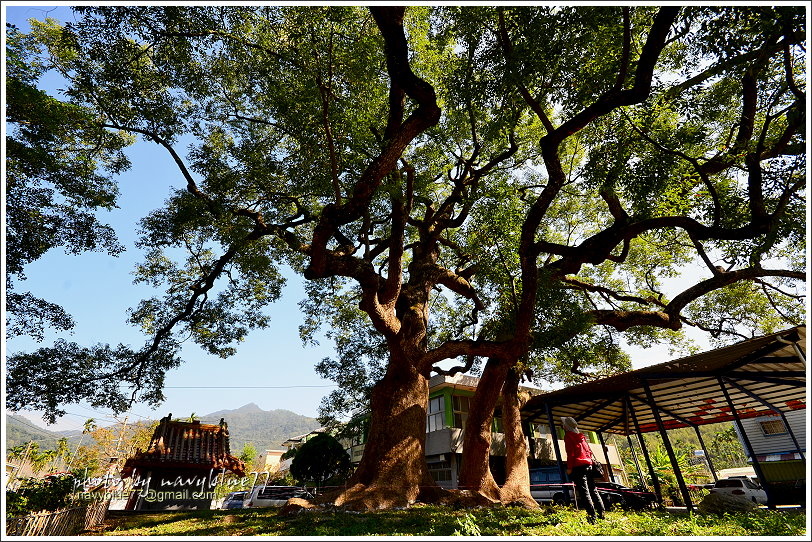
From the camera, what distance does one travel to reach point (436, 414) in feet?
62.5

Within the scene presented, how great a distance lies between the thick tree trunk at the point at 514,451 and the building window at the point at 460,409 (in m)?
5.58

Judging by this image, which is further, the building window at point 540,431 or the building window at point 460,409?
the building window at point 540,431

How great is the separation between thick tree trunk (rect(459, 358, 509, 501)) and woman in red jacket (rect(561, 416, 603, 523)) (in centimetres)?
407

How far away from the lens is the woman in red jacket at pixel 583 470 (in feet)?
21.7

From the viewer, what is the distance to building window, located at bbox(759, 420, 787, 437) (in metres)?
23.4

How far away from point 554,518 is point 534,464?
43.2ft

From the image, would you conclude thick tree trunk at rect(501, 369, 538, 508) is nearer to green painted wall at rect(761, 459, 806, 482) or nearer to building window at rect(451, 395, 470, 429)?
building window at rect(451, 395, 470, 429)

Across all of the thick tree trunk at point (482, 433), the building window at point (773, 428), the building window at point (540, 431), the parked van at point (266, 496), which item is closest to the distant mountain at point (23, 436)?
the parked van at point (266, 496)

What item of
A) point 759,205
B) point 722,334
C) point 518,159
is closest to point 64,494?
point 518,159

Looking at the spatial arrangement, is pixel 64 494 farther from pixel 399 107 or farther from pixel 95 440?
pixel 95 440

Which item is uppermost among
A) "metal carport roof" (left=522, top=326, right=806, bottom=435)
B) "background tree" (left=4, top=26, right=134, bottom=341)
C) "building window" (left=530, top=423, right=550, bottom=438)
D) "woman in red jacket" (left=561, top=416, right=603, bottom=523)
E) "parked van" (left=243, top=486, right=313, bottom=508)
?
"background tree" (left=4, top=26, right=134, bottom=341)

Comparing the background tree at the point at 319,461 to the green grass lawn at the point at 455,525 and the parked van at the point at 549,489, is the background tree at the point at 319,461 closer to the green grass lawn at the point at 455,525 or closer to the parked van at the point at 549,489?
the parked van at the point at 549,489

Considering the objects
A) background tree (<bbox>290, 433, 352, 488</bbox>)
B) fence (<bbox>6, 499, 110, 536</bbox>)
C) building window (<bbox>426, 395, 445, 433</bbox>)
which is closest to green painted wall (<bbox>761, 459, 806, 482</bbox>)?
building window (<bbox>426, 395, 445, 433</bbox>)

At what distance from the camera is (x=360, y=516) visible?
719cm
